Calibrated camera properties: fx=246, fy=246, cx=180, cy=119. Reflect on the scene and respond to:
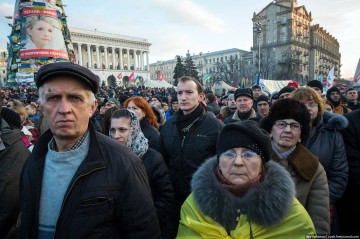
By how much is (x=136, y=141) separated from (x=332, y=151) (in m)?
2.14

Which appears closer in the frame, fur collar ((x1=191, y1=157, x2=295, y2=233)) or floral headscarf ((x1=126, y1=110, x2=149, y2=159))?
fur collar ((x1=191, y1=157, x2=295, y2=233))

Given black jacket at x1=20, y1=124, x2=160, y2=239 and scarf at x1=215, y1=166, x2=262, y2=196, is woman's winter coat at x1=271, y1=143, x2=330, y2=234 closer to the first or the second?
scarf at x1=215, y1=166, x2=262, y2=196

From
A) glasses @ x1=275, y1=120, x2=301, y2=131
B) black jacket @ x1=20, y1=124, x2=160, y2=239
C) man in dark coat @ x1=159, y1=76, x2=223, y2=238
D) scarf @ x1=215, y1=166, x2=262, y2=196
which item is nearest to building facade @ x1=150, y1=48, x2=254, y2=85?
man in dark coat @ x1=159, y1=76, x2=223, y2=238

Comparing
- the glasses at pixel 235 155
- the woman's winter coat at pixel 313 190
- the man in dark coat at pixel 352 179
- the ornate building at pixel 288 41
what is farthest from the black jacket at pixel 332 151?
the ornate building at pixel 288 41

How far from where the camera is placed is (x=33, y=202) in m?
1.49

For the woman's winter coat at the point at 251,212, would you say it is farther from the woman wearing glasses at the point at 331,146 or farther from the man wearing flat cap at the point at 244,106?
the man wearing flat cap at the point at 244,106

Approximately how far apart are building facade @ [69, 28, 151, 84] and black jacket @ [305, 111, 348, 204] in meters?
60.4

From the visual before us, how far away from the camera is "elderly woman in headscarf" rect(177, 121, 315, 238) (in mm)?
1535

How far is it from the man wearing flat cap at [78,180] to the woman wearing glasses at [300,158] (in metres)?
Result: 1.36

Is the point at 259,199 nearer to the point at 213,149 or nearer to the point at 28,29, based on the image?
the point at 213,149

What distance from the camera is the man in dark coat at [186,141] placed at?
3.00 meters

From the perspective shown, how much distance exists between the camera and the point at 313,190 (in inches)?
83.5

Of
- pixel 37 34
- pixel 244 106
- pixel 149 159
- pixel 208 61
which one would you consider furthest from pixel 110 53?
pixel 149 159

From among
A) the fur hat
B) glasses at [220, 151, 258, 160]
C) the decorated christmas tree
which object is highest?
the decorated christmas tree
